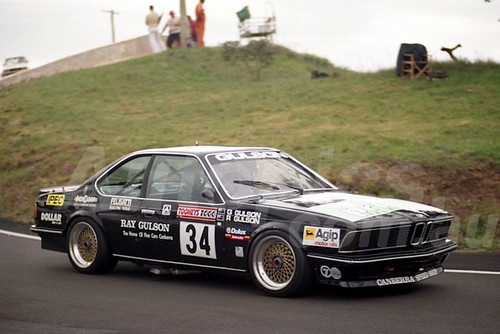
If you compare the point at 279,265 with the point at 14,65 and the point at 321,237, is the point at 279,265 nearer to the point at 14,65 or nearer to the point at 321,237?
the point at 321,237

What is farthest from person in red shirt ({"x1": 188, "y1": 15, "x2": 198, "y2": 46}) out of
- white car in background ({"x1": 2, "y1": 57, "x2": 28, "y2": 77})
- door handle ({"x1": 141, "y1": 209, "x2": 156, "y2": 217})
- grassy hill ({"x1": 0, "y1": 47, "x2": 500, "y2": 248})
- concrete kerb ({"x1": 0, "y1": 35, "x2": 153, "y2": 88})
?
door handle ({"x1": 141, "y1": 209, "x2": 156, "y2": 217})

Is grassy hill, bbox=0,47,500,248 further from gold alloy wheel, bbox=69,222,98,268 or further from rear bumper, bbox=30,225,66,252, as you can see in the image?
rear bumper, bbox=30,225,66,252

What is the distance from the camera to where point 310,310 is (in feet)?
22.7

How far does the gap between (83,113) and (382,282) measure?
18591 millimetres

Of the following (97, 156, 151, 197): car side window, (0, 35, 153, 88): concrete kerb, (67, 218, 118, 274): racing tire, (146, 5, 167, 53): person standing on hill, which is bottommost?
(67, 218, 118, 274): racing tire

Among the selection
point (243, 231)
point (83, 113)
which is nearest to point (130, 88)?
point (83, 113)

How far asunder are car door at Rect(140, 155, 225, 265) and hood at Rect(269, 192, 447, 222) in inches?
31.5

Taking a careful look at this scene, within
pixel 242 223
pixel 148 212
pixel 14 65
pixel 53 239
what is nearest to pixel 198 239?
pixel 242 223

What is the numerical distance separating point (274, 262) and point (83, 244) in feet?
9.44

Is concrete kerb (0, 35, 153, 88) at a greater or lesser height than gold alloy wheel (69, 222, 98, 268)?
greater

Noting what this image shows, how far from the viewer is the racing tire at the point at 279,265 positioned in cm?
727

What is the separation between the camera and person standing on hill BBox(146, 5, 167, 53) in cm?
3441

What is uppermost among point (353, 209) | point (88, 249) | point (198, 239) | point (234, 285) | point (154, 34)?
point (154, 34)

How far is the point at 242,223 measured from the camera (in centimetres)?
776
